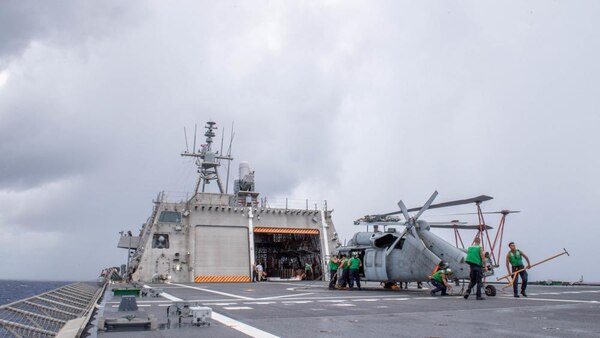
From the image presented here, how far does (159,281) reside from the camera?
2542 cm

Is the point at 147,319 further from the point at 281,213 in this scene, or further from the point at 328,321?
the point at 281,213

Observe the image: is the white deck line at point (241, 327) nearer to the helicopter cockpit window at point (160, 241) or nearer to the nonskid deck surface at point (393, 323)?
the nonskid deck surface at point (393, 323)

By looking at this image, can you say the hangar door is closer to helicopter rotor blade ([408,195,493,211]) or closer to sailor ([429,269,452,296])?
helicopter rotor blade ([408,195,493,211])

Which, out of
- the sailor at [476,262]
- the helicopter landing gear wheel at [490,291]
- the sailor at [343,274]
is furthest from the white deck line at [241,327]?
the sailor at [343,274]

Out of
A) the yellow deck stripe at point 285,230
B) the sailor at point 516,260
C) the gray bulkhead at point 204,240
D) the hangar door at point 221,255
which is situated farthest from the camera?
the yellow deck stripe at point 285,230

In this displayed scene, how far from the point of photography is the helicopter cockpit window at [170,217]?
27125 mm

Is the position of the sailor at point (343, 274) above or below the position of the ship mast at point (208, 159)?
below

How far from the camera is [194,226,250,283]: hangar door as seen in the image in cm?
2684

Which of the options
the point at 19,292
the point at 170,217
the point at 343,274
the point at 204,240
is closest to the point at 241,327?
the point at 343,274

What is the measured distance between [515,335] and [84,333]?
543 centimetres

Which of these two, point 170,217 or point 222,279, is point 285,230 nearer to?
point 222,279

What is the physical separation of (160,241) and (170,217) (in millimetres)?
1534

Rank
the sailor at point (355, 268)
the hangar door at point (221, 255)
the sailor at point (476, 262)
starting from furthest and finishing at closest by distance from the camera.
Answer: the hangar door at point (221, 255) < the sailor at point (355, 268) < the sailor at point (476, 262)

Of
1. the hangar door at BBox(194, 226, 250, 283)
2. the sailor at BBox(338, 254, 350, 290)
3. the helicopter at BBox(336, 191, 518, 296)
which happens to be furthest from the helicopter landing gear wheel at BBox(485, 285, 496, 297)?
the hangar door at BBox(194, 226, 250, 283)
